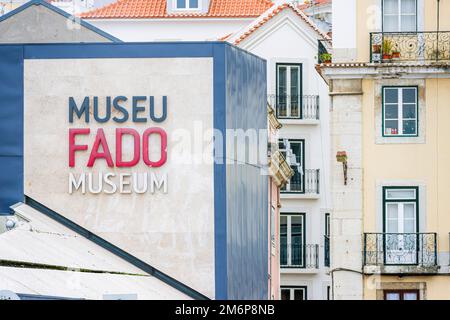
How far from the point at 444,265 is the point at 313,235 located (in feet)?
58.5

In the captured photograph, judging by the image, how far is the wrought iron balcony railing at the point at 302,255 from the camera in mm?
58594

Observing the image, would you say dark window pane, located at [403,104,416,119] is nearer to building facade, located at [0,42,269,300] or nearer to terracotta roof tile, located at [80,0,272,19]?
building facade, located at [0,42,269,300]

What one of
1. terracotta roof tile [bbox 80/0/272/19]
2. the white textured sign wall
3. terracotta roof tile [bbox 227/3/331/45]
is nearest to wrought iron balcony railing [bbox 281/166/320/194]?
terracotta roof tile [bbox 227/3/331/45]

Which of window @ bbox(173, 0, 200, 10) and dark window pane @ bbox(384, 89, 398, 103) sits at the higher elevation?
window @ bbox(173, 0, 200, 10)

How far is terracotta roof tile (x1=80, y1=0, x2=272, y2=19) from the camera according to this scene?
219 ft

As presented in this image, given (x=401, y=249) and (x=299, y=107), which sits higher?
(x=299, y=107)

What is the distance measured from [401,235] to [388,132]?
2873 millimetres

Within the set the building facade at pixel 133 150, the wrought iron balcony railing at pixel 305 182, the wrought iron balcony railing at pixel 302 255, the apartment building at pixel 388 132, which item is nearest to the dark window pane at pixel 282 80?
the wrought iron balcony railing at pixel 305 182

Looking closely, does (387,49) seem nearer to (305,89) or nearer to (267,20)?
(305,89)

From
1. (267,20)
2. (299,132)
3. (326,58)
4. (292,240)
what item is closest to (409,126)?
(326,58)

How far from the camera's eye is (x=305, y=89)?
2359 inches

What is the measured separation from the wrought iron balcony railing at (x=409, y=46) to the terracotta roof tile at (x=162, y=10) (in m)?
24.1

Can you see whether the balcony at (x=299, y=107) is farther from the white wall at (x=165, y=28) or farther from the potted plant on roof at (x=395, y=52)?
the potted plant on roof at (x=395, y=52)

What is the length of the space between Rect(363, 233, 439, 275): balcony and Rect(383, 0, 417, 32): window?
216 inches
